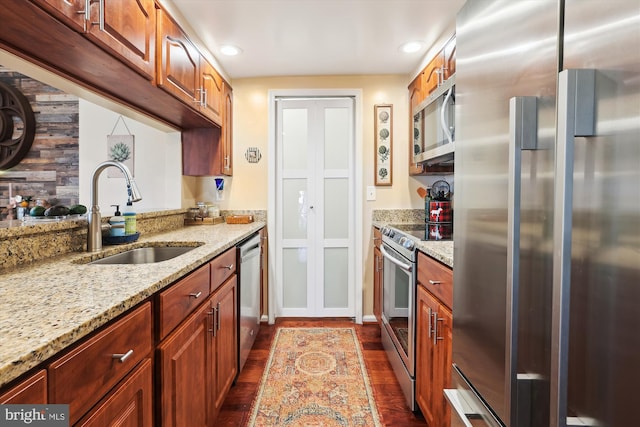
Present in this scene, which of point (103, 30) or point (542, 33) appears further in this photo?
point (103, 30)

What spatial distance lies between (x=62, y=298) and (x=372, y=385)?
177 cm

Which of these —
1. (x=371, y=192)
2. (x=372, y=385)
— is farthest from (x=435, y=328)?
(x=371, y=192)

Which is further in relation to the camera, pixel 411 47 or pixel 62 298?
pixel 411 47

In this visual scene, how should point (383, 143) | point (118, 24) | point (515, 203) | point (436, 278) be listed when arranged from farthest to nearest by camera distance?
point (383, 143), point (436, 278), point (118, 24), point (515, 203)

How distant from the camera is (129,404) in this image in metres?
0.85

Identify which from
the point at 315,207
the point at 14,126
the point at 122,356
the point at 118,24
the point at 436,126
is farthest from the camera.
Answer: the point at 315,207

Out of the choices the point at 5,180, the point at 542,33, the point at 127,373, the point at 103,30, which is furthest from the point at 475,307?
the point at 5,180

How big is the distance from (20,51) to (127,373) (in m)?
1.28

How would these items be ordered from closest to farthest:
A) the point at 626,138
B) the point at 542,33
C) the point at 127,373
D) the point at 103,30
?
the point at 626,138 < the point at 542,33 < the point at 127,373 < the point at 103,30

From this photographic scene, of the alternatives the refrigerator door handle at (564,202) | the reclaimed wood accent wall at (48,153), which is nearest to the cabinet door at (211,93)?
the reclaimed wood accent wall at (48,153)

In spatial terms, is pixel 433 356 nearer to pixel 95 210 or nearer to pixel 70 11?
pixel 95 210

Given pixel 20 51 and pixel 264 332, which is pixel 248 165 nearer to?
pixel 264 332

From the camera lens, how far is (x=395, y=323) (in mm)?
2104

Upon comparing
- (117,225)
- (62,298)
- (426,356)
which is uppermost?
(117,225)
